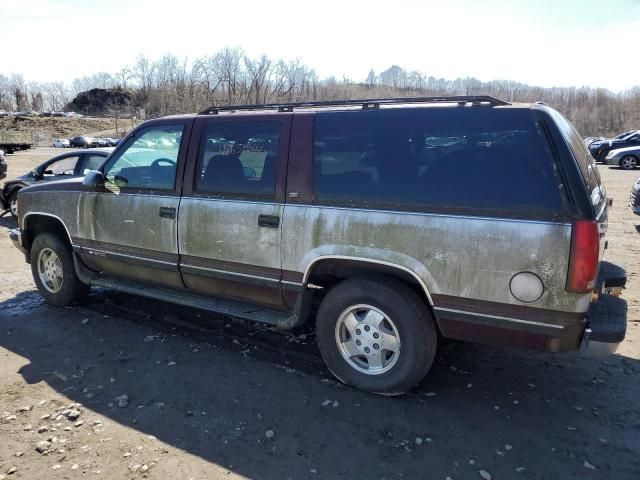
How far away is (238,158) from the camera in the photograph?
412 centimetres

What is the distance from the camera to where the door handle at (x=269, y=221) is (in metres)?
3.79

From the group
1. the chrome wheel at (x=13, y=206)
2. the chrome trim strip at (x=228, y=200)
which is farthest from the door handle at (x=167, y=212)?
the chrome wheel at (x=13, y=206)

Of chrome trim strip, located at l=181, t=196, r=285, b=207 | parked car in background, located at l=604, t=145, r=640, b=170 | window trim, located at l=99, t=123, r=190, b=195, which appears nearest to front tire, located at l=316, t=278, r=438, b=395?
chrome trim strip, located at l=181, t=196, r=285, b=207

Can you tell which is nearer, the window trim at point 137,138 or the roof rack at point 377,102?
the roof rack at point 377,102

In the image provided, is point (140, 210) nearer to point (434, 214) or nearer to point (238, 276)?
point (238, 276)

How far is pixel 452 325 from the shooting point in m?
3.28

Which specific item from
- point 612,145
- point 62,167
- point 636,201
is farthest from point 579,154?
point 612,145

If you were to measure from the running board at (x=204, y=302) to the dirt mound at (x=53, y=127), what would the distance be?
61.2 metres

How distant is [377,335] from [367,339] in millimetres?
92

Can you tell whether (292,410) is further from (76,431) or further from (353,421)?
(76,431)

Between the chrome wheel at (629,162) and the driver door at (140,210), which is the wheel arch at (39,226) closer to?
the driver door at (140,210)

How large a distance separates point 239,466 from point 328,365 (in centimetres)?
110

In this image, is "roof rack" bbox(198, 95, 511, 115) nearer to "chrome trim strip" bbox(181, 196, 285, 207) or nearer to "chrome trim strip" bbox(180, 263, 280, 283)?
"chrome trim strip" bbox(181, 196, 285, 207)

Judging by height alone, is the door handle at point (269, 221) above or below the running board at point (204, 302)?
above
